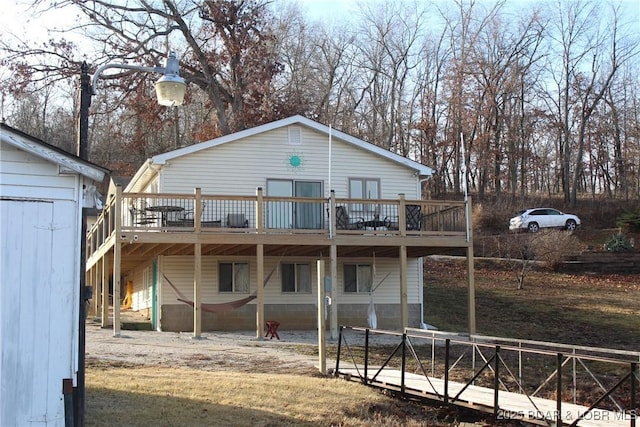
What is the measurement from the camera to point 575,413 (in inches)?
413

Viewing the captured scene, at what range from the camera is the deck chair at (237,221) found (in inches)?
881

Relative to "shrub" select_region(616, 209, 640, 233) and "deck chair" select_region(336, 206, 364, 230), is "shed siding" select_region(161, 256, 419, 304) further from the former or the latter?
"shrub" select_region(616, 209, 640, 233)

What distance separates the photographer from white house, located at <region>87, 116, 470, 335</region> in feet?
70.7

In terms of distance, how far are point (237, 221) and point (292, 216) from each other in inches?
64.3

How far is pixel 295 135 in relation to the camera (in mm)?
24703

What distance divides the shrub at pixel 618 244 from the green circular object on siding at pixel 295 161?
62.9 ft

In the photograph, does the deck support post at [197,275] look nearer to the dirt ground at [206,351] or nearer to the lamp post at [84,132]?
the dirt ground at [206,351]

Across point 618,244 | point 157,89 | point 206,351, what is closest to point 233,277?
point 206,351

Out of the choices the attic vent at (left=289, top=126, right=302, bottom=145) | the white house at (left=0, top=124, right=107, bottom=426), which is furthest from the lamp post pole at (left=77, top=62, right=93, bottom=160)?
the attic vent at (left=289, top=126, right=302, bottom=145)

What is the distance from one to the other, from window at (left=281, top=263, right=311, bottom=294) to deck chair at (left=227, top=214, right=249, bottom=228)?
103 inches

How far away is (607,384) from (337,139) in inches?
457

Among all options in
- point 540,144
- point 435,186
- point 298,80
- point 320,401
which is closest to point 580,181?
point 540,144

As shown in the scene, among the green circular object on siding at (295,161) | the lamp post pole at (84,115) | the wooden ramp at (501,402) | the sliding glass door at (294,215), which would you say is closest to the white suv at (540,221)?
the green circular object on siding at (295,161)

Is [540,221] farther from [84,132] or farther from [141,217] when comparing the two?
[84,132]
